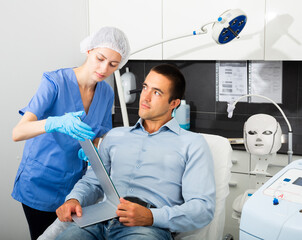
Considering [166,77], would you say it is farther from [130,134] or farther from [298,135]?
[298,135]

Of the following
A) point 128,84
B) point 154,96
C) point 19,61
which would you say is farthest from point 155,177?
point 128,84

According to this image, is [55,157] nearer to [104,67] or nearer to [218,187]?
[104,67]

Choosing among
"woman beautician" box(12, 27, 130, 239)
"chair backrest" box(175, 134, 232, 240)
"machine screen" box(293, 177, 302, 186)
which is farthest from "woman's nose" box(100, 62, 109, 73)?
"machine screen" box(293, 177, 302, 186)

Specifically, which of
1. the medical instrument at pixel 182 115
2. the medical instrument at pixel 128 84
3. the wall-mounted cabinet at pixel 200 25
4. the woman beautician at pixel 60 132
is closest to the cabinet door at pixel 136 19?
the wall-mounted cabinet at pixel 200 25

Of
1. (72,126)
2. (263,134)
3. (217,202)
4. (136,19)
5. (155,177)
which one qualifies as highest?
(136,19)

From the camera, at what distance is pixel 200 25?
2.61 meters

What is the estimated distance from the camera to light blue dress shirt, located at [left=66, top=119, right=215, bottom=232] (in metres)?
1.56

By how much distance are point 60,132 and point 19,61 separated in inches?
30.7

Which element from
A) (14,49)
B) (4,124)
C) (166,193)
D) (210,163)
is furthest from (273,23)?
(4,124)

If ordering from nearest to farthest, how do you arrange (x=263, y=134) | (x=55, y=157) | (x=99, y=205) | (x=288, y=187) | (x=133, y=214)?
1. (x=288, y=187)
2. (x=133, y=214)
3. (x=99, y=205)
4. (x=55, y=157)
5. (x=263, y=134)

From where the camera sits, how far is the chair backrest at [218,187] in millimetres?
1704

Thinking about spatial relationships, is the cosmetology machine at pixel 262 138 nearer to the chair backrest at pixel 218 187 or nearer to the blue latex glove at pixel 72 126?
the chair backrest at pixel 218 187

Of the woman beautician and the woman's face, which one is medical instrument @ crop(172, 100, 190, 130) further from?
the woman's face

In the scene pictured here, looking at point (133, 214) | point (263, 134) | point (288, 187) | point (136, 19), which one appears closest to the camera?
point (288, 187)
